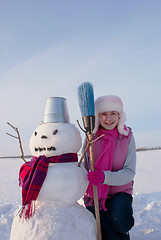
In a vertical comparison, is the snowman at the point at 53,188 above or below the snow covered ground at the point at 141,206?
above

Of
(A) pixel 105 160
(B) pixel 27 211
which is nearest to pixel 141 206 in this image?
(A) pixel 105 160

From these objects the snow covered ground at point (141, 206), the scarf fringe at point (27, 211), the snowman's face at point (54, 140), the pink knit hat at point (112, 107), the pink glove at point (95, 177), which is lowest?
the snow covered ground at point (141, 206)

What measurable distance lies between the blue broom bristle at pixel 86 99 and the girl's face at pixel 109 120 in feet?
0.88

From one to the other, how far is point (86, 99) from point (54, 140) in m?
0.41

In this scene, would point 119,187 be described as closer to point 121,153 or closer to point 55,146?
point 121,153

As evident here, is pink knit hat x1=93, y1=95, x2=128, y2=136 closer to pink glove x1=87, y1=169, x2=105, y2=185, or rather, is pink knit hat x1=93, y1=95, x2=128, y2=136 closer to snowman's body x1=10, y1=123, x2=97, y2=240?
snowman's body x1=10, y1=123, x2=97, y2=240

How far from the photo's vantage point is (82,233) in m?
1.54

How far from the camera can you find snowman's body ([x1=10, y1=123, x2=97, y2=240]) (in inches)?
58.7

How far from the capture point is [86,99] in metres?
1.74

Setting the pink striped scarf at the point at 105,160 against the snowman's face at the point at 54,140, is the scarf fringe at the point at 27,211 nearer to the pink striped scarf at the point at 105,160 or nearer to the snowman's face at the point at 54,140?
the snowman's face at the point at 54,140

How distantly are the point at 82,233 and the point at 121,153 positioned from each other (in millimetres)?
738

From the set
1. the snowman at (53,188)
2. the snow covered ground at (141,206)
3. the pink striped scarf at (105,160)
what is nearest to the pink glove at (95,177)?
the snowman at (53,188)

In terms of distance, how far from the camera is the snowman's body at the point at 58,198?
1491mm

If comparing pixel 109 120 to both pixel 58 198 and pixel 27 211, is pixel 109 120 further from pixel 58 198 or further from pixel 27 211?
pixel 27 211
